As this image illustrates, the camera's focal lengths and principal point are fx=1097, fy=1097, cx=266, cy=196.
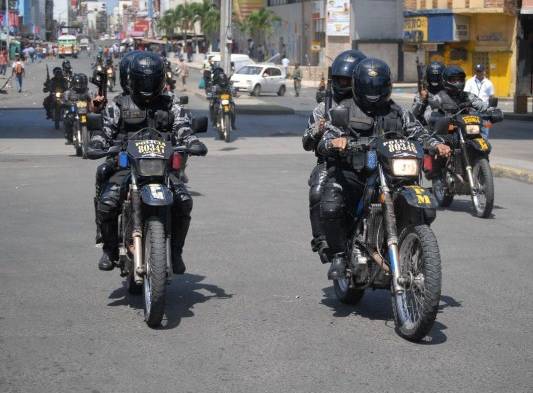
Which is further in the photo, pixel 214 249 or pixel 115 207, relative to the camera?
pixel 214 249

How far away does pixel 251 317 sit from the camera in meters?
7.43

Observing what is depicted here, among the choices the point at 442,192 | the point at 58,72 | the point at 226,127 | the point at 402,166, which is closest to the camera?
the point at 402,166

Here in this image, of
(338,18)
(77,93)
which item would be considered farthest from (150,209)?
(338,18)

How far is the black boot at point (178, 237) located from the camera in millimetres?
7410

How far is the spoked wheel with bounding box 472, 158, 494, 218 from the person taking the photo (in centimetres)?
1232

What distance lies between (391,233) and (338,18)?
67.6 m

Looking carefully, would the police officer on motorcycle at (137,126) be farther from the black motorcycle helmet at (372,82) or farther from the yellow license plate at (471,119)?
the yellow license plate at (471,119)

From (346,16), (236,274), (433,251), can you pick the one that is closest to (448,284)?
(236,274)

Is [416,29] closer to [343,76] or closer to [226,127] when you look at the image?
[226,127]

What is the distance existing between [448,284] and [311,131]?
1.88 meters

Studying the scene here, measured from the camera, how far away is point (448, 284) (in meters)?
8.66

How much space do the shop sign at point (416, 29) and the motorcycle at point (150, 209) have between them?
51.0 metres

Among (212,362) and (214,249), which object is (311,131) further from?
(214,249)

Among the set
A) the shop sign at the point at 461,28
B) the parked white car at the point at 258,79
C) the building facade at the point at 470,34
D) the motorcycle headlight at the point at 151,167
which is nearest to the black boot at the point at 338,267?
the motorcycle headlight at the point at 151,167
